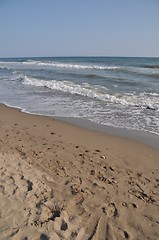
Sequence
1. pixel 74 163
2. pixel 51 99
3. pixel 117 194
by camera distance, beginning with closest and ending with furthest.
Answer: pixel 117 194 → pixel 74 163 → pixel 51 99

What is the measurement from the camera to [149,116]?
8508 mm

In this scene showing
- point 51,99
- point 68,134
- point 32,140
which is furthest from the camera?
point 51,99

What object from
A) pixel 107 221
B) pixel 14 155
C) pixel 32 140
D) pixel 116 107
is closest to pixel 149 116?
pixel 116 107

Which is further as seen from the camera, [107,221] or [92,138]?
[92,138]

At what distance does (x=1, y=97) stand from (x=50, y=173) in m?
8.58

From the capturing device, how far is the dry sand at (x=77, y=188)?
3246 millimetres

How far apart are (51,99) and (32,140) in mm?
5638

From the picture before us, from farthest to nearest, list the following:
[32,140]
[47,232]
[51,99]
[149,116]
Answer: [51,99], [149,116], [32,140], [47,232]

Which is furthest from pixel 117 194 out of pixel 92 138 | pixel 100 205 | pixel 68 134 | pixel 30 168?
pixel 68 134

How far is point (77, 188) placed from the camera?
417 cm

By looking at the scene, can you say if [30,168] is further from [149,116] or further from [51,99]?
[51,99]

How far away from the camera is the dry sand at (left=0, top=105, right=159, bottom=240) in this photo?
3246 millimetres

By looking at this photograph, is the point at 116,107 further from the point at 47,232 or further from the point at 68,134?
the point at 47,232

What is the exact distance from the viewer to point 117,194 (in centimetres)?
406
